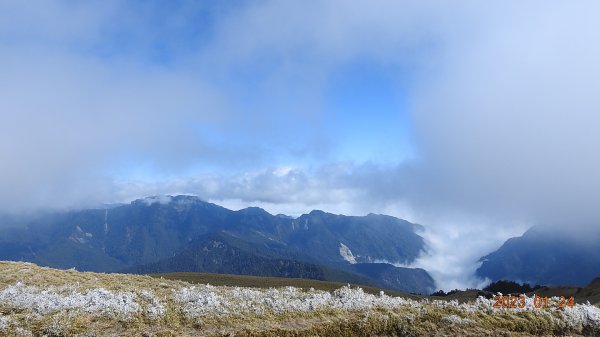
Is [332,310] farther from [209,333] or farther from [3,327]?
[3,327]

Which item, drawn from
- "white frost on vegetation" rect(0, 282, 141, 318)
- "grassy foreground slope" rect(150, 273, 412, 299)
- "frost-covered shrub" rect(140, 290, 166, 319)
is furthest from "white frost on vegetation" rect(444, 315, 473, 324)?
"grassy foreground slope" rect(150, 273, 412, 299)

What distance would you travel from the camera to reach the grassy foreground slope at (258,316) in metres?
18.2

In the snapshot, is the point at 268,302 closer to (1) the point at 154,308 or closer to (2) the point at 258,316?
(2) the point at 258,316

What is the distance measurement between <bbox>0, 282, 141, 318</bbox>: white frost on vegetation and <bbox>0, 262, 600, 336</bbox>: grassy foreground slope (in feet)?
0.13

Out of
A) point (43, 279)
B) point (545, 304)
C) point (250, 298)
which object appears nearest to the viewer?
point (250, 298)

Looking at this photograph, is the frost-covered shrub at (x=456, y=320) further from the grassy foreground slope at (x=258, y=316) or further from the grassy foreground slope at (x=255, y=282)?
the grassy foreground slope at (x=255, y=282)

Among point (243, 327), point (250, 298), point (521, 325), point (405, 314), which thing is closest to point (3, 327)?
point (243, 327)

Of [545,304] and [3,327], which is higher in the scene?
[545,304]

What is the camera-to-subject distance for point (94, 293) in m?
22.0

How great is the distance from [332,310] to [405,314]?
3676mm

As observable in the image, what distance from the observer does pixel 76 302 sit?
20000 mm

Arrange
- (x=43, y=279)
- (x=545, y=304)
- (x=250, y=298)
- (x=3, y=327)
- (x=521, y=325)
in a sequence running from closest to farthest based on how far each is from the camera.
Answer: (x=3, y=327) → (x=521, y=325) → (x=250, y=298) → (x=545, y=304) → (x=43, y=279)

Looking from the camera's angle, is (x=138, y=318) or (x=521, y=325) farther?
(x=521, y=325)
